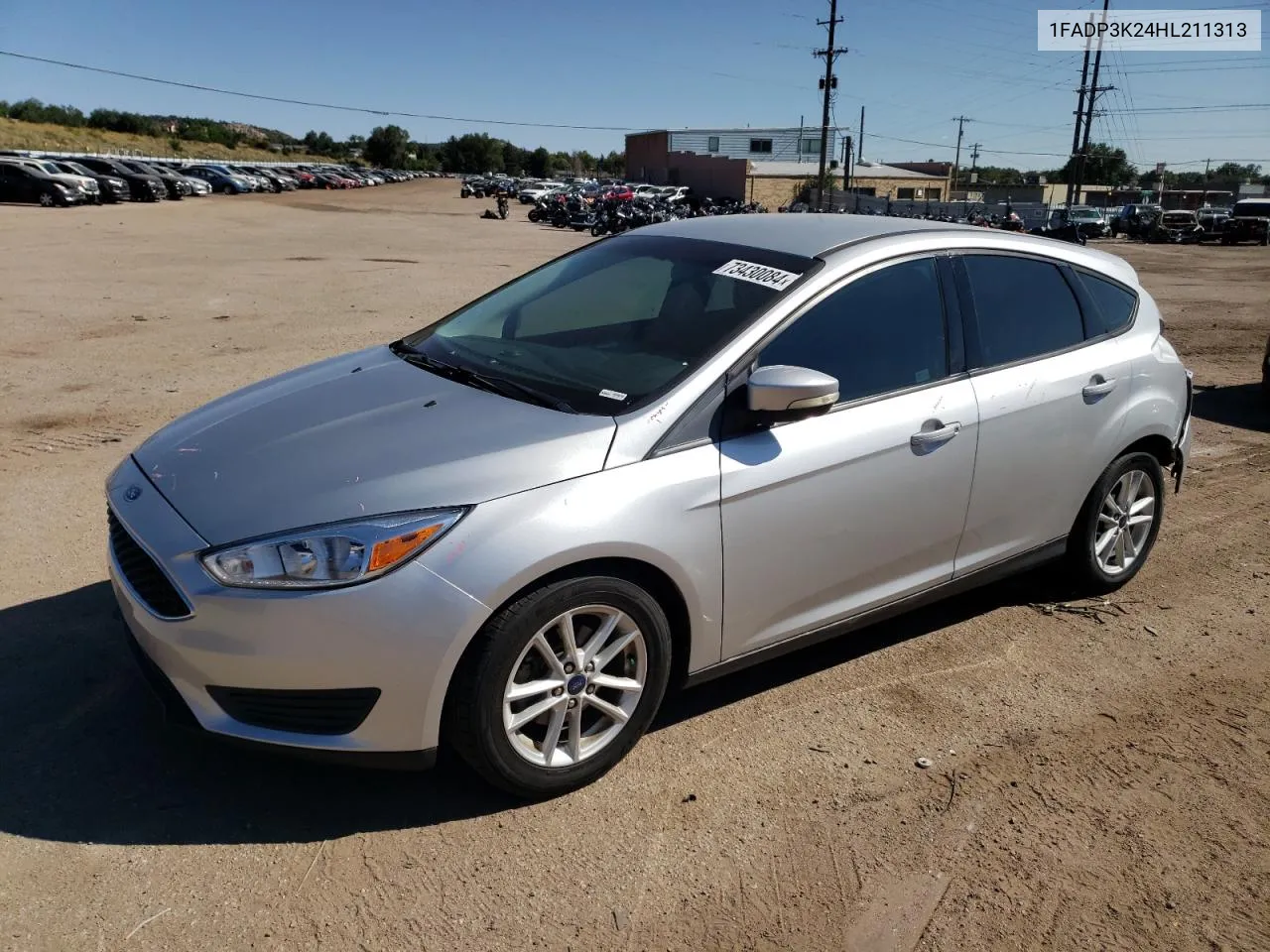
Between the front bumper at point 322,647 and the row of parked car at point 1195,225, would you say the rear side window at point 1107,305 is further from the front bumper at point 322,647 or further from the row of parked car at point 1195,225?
the row of parked car at point 1195,225

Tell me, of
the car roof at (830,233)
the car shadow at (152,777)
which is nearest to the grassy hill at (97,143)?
the car shadow at (152,777)

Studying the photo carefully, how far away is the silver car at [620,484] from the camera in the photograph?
2.70m

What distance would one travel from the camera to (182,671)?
275 centimetres

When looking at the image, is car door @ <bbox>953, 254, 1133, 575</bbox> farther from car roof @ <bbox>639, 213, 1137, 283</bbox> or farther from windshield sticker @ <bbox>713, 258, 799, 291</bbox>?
windshield sticker @ <bbox>713, 258, 799, 291</bbox>

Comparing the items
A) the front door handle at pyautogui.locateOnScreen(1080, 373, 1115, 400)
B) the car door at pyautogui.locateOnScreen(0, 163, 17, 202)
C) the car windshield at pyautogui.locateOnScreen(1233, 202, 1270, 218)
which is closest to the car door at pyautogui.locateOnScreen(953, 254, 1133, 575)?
the front door handle at pyautogui.locateOnScreen(1080, 373, 1115, 400)

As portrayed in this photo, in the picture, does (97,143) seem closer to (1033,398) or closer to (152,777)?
(152,777)

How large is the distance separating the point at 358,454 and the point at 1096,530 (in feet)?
10.8

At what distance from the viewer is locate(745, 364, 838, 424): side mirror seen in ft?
10.2

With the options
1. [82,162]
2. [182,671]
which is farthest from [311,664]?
[82,162]

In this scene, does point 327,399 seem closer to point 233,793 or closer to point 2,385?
point 233,793

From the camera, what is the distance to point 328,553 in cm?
269

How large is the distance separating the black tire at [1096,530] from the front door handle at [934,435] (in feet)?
3.61

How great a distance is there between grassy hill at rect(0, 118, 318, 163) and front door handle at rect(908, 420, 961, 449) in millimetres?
83605

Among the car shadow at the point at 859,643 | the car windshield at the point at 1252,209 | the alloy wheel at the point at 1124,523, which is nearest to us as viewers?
the car shadow at the point at 859,643
